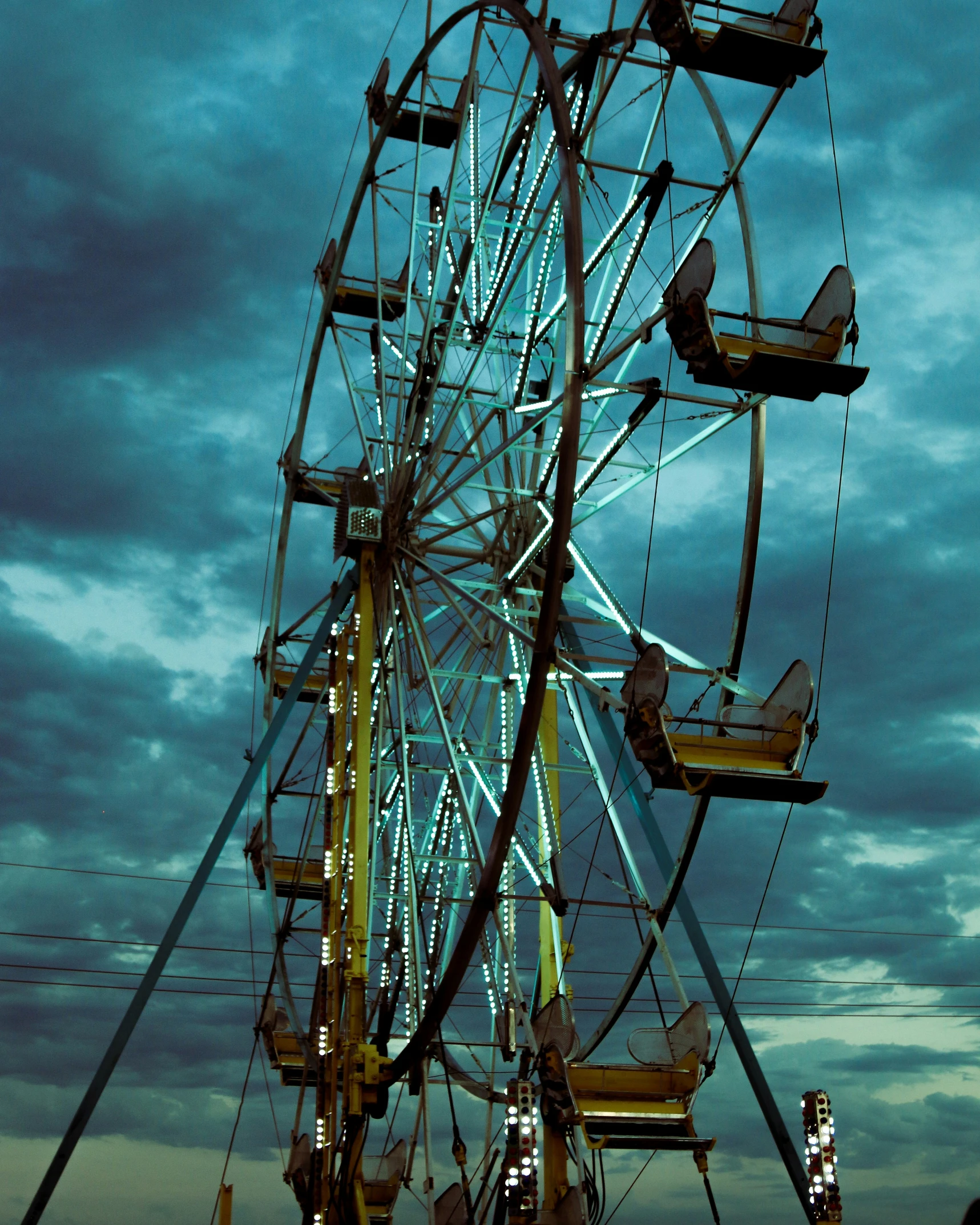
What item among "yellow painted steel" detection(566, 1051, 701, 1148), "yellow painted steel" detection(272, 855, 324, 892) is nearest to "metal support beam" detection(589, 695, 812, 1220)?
"yellow painted steel" detection(566, 1051, 701, 1148)

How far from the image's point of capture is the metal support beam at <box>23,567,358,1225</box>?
1720 centimetres

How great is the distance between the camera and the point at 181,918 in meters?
18.8

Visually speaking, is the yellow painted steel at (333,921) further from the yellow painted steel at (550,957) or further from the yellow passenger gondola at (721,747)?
the yellow passenger gondola at (721,747)

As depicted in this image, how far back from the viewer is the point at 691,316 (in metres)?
14.4

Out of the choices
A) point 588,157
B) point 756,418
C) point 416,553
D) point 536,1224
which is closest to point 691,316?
point 756,418

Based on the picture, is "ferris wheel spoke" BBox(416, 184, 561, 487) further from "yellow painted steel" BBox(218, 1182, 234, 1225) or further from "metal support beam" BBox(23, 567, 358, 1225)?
"yellow painted steel" BBox(218, 1182, 234, 1225)

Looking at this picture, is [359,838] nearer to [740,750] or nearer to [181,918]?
[181,918]

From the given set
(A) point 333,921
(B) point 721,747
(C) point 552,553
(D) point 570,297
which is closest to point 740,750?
(B) point 721,747

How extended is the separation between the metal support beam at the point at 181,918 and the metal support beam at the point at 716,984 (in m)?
3.67

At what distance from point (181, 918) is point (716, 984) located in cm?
696

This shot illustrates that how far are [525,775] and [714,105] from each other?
339 inches

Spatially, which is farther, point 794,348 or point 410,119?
point 410,119

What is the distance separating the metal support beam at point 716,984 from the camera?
14.8 m

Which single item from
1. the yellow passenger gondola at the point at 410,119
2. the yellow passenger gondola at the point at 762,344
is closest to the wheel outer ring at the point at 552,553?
the yellow passenger gondola at the point at 762,344
